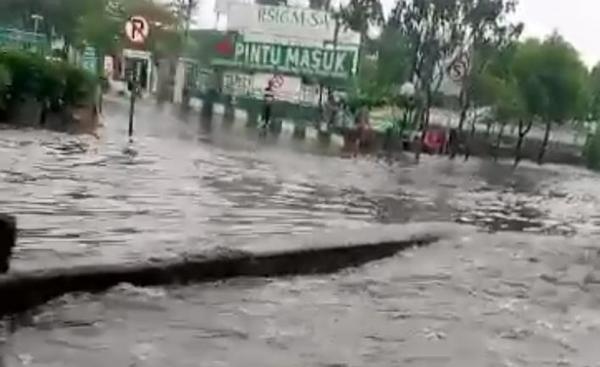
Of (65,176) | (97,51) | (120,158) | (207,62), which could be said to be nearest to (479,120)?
(207,62)

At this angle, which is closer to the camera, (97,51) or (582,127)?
(97,51)

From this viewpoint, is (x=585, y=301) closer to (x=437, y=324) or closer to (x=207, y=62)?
(x=437, y=324)

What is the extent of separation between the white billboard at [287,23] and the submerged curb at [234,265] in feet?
101

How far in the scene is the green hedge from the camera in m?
20.7

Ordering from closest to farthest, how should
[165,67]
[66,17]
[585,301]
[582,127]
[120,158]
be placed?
[585,301] < [120,158] < [66,17] < [165,67] < [582,127]

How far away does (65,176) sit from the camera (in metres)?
12.1

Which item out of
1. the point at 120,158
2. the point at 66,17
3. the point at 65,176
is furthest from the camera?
the point at 66,17

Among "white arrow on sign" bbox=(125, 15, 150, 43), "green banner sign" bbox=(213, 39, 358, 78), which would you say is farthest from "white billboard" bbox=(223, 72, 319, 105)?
"white arrow on sign" bbox=(125, 15, 150, 43)

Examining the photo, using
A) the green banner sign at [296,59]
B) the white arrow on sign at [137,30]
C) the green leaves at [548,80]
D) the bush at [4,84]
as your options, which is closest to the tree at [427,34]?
the green banner sign at [296,59]

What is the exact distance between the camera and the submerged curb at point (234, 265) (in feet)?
18.0

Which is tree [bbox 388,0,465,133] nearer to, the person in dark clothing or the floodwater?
the person in dark clothing

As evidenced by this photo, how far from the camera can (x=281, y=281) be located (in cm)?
709

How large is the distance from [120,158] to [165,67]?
30707 mm

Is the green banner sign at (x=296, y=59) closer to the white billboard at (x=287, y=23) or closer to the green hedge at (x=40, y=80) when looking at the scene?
the white billboard at (x=287, y=23)
